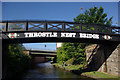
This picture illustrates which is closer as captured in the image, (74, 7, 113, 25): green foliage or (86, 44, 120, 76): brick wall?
(86, 44, 120, 76): brick wall

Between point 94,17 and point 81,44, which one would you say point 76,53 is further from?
point 94,17

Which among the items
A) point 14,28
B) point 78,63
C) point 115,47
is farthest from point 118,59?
point 78,63

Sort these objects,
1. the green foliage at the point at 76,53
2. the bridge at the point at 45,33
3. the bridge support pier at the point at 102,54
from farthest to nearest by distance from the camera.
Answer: the green foliage at the point at 76,53 → the bridge support pier at the point at 102,54 → the bridge at the point at 45,33

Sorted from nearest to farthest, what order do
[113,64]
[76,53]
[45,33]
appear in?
[45,33] < [113,64] < [76,53]

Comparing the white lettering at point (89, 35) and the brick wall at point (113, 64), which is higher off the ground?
the white lettering at point (89, 35)

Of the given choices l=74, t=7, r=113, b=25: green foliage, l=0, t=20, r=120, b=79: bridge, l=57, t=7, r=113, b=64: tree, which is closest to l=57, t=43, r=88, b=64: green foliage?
l=57, t=7, r=113, b=64: tree

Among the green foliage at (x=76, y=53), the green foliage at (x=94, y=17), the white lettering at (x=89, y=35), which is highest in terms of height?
the green foliage at (x=94, y=17)

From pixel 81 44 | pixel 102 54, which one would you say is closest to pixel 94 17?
pixel 81 44

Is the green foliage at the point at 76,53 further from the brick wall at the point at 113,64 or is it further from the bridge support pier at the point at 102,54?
the brick wall at the point at 113,64

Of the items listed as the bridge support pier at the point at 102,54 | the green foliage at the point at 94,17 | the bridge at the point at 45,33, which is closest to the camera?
the bridge at the point at 45,33

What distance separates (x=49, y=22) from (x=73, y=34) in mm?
3148

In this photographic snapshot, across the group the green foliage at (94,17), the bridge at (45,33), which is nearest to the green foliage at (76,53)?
the green foliage at (94,17)

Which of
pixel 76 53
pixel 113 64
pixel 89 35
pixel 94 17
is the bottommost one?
pixel 76 53

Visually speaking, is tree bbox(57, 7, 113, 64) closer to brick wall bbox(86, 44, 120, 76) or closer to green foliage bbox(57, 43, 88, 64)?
green foliage bbox(57, 43, 88, 64)
